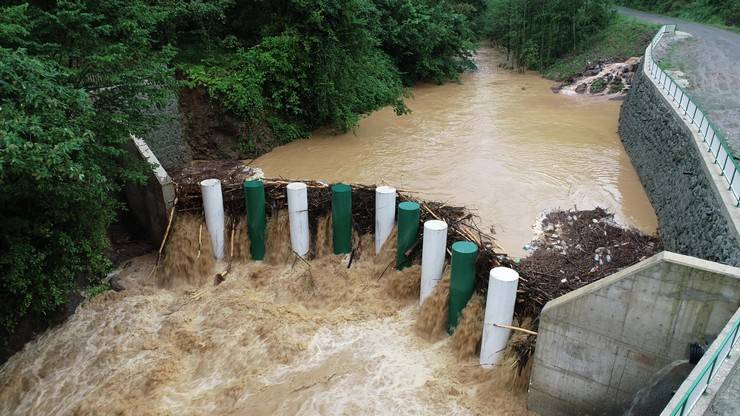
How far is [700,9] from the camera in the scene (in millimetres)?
36750

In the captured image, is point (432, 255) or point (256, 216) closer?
point (432, 255)

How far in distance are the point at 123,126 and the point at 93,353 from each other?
3.80 meters

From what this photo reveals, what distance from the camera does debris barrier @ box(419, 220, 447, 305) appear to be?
8.78m

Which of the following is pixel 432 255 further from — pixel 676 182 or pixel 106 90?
pixel 676 182

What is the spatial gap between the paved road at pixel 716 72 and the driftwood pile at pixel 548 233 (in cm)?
317

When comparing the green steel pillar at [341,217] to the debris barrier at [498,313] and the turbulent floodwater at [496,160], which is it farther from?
the debris barrier at [498,313]

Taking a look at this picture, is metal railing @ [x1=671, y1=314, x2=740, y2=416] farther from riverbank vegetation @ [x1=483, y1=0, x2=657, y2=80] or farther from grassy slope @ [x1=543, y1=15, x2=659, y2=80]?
riverbank vegetation @ [x1=483, y1=0, x2=657, y2=80]

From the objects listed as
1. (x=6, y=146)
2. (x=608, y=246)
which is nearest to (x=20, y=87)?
(x=6, y=146)

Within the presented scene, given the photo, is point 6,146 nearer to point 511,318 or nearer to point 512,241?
point 511,318

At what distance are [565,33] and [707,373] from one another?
34156mm

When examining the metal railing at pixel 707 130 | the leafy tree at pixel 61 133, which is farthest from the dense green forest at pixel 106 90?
the metal railing at pixel 707 130

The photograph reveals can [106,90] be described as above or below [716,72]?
above

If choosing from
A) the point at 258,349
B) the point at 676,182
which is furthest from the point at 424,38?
the point at 258,349

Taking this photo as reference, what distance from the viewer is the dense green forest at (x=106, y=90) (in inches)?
256
